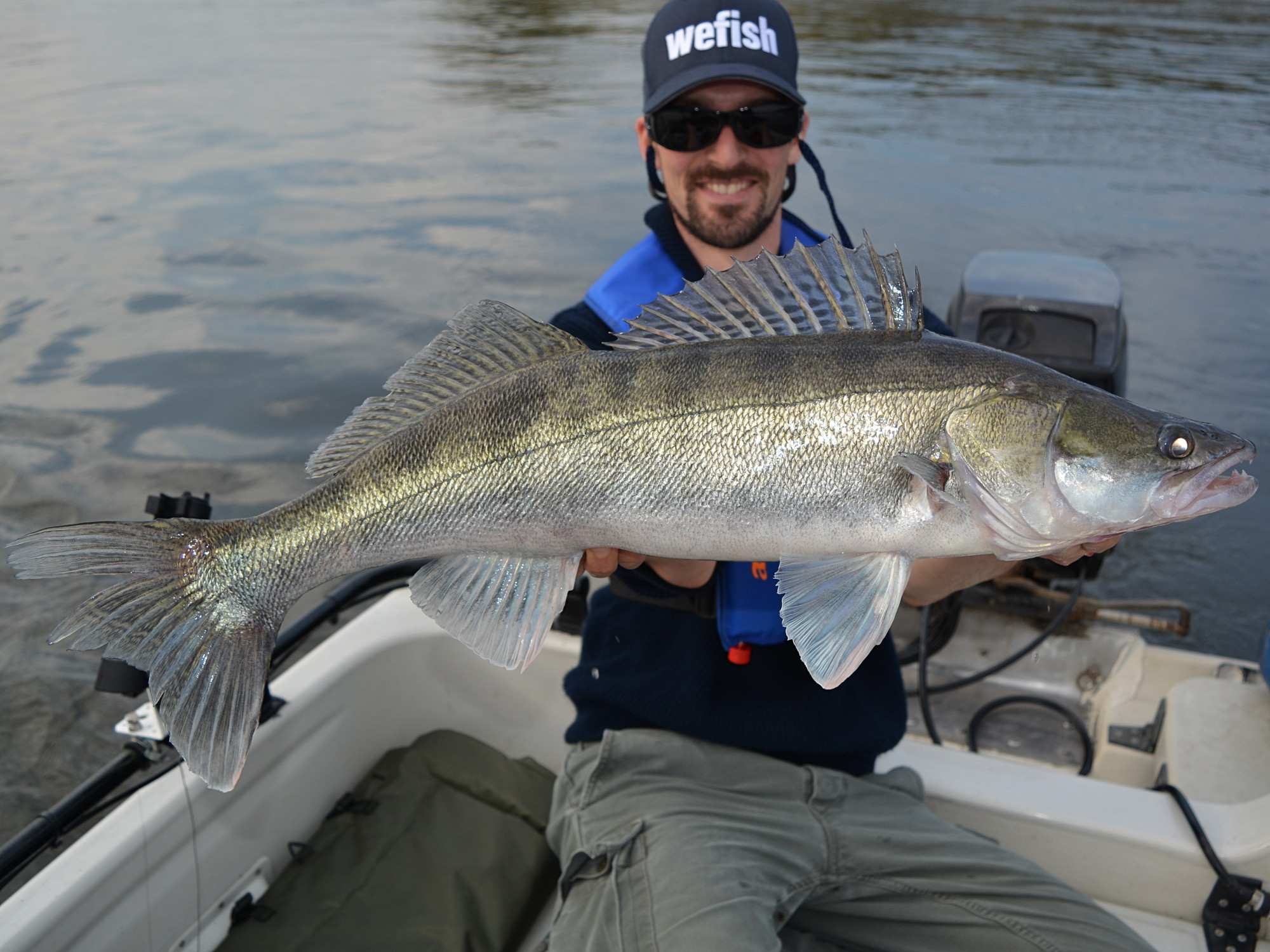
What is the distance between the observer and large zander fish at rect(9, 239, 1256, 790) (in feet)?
5.71

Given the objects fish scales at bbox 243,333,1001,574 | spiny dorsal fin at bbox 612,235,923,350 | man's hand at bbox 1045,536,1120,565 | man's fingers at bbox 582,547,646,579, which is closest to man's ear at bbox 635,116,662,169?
spiny dorsal fin at bbox 612,235,923,350

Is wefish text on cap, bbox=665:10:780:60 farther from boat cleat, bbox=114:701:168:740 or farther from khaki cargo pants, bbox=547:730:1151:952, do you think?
boat cleat, bbox=114:701:168:740

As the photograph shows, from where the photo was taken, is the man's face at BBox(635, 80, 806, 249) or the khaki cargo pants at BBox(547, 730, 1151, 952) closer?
the khaki cargo pants at BBox(547, 730, 1151, 952)

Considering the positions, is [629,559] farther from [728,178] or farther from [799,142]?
[799,142]

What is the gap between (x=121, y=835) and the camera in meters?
2.23

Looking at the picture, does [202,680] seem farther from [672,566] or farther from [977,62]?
[977,62]

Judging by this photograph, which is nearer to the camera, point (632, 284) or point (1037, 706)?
point (632, 284)

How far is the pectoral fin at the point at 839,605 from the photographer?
1.78 meters

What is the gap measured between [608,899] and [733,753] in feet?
1.76

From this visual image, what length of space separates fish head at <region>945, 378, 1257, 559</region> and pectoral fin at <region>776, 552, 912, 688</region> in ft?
0.76

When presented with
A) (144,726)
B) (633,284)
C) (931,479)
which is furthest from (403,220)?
(931,479)

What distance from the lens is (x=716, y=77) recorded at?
2.76 metres

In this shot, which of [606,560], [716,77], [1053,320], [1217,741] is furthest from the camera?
[1053,320]

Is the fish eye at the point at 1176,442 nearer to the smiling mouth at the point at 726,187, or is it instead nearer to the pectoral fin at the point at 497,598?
the pectoral fin at the point at 497,598
